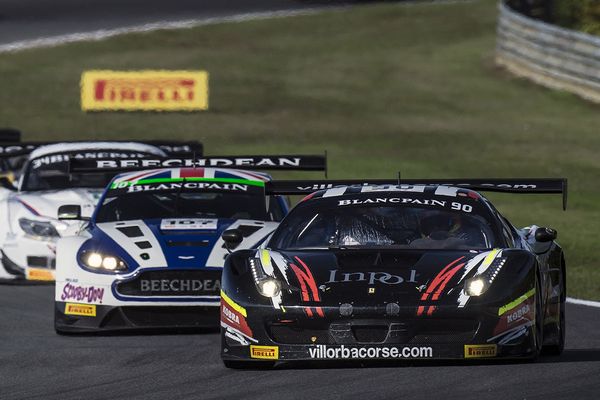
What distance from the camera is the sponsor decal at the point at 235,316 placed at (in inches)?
387

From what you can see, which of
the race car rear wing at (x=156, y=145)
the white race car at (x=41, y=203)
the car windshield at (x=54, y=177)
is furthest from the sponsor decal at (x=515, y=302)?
→ the car windshield at (x=54, y=177)

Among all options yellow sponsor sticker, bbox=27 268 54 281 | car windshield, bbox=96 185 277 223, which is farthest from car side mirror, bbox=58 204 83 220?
yellow sponsor sticker, bbox=27 268 54 281

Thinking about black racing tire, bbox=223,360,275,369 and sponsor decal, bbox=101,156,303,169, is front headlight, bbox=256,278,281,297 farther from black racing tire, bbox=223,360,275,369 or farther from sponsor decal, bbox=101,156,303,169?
sponsor decal, bbox=101,156,303,169

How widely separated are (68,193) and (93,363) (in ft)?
19.8

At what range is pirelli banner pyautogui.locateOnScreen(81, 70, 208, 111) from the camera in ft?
109

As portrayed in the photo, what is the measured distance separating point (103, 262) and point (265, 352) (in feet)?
9.97

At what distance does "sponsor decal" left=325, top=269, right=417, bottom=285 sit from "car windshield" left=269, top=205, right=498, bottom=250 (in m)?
0.68

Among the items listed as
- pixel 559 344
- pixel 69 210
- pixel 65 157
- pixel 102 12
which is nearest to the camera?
pixel 559 344

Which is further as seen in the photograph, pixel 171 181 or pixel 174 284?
pixel 171 181

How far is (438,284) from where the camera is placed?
971 cm

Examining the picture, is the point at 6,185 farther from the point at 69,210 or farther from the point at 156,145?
the point at 69,210

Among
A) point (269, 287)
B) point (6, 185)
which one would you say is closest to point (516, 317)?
point (269, 287)

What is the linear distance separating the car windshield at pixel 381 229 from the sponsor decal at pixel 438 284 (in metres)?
0.59

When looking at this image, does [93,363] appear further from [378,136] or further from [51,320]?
[378,136]
